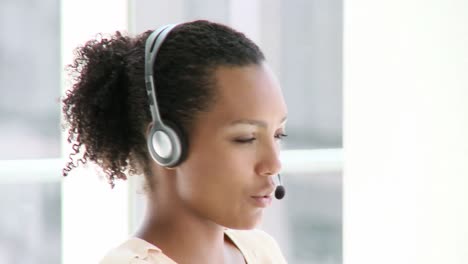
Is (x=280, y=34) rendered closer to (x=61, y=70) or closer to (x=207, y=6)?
(x=207, y=6)

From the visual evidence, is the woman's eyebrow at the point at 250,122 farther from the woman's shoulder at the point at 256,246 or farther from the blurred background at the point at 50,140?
the blurred background at the point at 50,140

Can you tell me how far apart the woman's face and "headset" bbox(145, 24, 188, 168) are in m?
0.02

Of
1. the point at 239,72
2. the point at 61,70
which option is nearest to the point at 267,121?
the point at 239,72

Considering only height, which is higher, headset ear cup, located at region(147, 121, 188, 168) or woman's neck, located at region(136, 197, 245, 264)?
headset ear cup, located at region(147, 121, 188, 168)

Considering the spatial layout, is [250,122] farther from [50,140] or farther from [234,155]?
[50,140]

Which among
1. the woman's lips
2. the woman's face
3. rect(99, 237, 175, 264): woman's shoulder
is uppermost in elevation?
the woman's face

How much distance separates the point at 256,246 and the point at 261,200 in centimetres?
25

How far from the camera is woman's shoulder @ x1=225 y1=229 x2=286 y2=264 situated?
4.66 feet
